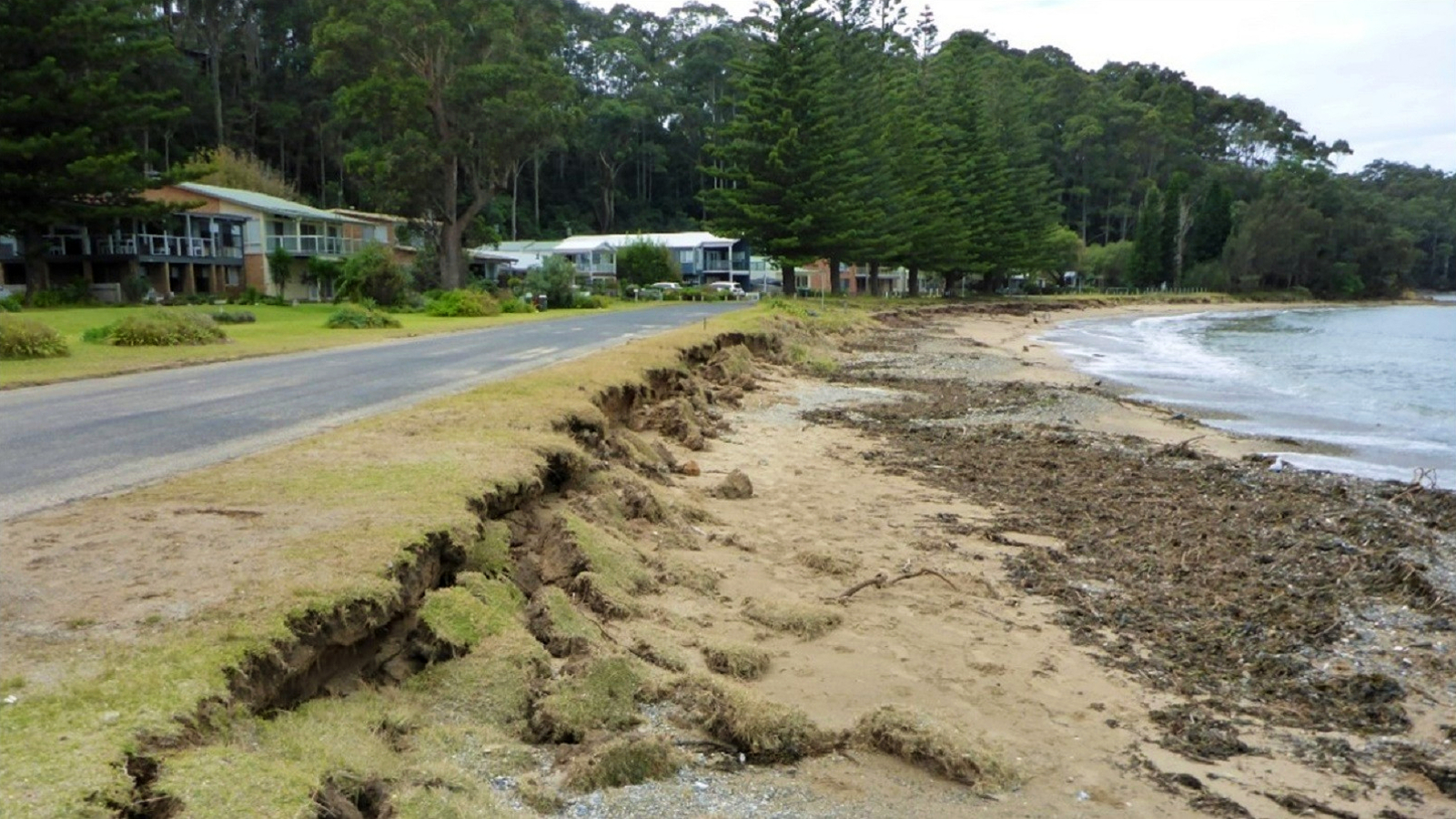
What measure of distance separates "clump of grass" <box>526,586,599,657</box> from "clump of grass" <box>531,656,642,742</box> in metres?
0.29

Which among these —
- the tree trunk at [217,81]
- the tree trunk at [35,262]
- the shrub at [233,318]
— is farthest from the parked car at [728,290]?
the tree trunk at [35,262]

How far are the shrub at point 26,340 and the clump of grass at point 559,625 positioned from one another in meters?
14.5

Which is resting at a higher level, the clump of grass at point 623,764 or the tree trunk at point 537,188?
the tree trunk at point 537,188

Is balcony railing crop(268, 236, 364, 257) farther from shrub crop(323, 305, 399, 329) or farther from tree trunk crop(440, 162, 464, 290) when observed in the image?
shrub crop(323, 305, 399, 329)

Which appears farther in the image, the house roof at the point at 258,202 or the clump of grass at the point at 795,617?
the house roof at the point at 258,202

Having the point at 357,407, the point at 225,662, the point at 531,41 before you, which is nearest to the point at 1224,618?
the point at 225,662

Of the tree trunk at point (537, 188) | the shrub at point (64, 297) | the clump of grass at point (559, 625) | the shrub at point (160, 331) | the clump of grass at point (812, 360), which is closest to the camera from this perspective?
the clump of grass at point (559, 625)

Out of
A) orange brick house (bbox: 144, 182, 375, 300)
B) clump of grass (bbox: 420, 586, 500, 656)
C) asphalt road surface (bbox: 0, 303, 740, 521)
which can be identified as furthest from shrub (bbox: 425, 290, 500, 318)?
clump of grass (bbox: 420, 586, 500, 656)

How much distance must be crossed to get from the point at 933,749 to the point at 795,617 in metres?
2.10

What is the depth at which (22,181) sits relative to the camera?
35719mm

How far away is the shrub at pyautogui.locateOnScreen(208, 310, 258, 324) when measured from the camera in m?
31.1

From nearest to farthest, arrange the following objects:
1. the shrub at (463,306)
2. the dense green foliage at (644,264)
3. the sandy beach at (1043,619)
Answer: the sandy beach at (1043,619), the shrub at (463,306), the dense green foliage at (644,264)

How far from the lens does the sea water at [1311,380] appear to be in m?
16.4

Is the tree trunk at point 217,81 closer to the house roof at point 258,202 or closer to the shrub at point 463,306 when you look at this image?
the house roof at point 258,202
